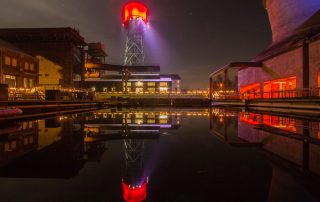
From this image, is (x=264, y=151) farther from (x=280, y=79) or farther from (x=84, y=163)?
(x=280, y=79)

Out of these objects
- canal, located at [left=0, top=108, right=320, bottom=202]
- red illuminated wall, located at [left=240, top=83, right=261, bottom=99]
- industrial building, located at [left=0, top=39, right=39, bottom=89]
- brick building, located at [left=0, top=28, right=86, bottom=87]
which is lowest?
canal, located at [left=0, top=108, right=320, bottom=202]

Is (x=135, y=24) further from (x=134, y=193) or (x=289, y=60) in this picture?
(x=134, y=193)

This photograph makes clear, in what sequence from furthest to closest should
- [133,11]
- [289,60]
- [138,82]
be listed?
[138,82]
[133,11]
[289,60]

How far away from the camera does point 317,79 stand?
23.2 metres

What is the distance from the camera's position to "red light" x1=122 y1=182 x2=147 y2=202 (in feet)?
9.05

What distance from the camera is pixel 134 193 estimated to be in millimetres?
2992

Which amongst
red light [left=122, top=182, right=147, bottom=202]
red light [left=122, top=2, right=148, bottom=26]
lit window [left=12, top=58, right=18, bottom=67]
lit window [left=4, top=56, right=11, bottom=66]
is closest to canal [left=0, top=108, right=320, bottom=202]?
red light [left=122, top=182, right=147, bottom=202]

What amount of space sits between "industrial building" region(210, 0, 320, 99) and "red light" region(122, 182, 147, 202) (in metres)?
19.7

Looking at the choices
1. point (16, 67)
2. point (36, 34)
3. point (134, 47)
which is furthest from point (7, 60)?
point (134, 47)

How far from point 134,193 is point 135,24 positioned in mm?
55475

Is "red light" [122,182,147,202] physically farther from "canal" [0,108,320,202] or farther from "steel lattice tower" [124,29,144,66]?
"steel lattice tower" [124,29,144,66]

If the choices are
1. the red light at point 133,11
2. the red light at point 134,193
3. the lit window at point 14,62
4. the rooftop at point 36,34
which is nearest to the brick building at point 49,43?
the rooftop at point 36,34

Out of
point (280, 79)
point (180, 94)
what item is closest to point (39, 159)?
point (280, 79)

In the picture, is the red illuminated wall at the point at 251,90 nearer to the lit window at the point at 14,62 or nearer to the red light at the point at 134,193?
the lit window at the point at 14,62
